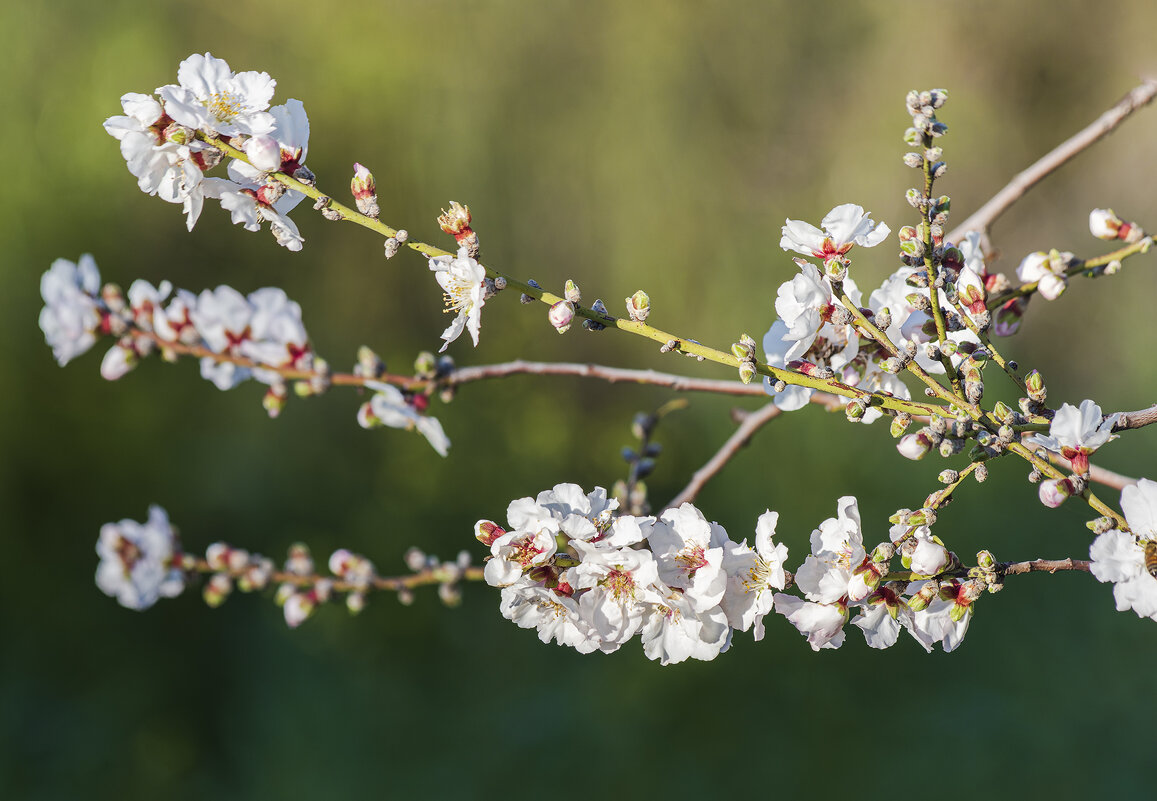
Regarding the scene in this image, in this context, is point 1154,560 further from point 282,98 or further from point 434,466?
point 282,98

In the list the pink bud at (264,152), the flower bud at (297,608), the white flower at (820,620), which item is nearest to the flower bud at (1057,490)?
the white flower at (820,620)

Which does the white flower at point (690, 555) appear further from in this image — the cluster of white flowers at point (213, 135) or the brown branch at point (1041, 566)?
the cluster of white flowers at point (213, 135)

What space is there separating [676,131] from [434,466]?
1.36m

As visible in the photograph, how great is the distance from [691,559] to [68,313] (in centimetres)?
64

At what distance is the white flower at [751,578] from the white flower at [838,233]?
176 mm

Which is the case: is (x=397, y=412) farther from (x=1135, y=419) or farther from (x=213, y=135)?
(x=1135, y=419)

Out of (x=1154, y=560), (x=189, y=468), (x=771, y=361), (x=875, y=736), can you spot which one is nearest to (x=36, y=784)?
(x=189, y=468)

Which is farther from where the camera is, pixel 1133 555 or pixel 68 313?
pixel 68 313

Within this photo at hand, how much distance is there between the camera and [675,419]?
252 centimetres

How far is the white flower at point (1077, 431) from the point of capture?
1.68 feet

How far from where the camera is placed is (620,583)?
1.94 ft

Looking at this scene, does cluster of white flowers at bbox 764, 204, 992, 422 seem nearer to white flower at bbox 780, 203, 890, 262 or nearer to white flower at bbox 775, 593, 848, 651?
white flower at bbox 780, 203, 890, 262

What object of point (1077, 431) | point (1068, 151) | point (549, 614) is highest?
point (1068, 151)

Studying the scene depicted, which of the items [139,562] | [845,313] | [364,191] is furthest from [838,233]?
[139,562]
